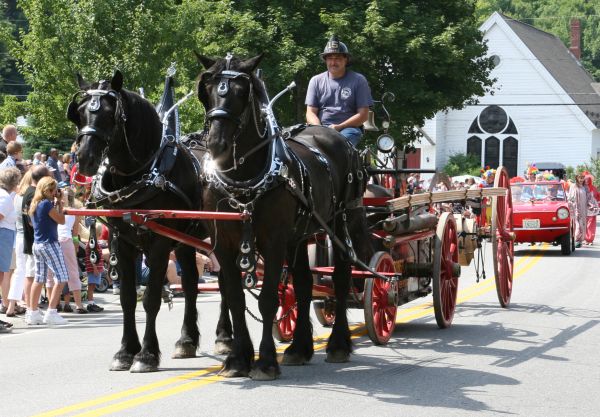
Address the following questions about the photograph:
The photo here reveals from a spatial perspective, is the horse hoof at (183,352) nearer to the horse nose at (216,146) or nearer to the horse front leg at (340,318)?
the horse front leg at (340,318)

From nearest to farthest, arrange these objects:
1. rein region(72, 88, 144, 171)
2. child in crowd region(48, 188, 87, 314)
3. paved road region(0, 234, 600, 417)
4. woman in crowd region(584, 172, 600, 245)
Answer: paved road region(0, 234, 600, 417), rein region(72, 88, 144, 171), child in crowd region(48, 188, 87, 314), woman in crowd region(584, 172, 600, 245)

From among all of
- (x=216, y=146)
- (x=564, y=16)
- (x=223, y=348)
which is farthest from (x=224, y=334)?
(x=564, y=16)

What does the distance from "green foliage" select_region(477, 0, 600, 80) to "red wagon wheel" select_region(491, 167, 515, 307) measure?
314ft

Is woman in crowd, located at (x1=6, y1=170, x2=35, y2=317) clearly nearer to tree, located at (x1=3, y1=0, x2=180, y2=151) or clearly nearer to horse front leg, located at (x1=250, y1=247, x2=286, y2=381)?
horse front leg, located at (x1=250, y1=247, x2=286, y2=381)

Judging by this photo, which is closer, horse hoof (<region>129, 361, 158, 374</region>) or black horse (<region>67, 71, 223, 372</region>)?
black horse (<region>67, 71, 223, 372</region>)

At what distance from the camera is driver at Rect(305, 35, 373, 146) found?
36.8 ft

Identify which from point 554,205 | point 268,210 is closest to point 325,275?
point 268,210

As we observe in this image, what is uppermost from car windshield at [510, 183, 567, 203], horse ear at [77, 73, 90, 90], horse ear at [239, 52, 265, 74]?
horse ear at [239, 52, 265, 74]

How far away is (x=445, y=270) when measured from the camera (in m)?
12.1

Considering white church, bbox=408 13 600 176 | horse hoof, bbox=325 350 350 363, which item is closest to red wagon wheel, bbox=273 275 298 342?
horse hoof, bbox=325 350 350 363

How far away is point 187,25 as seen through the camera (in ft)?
100

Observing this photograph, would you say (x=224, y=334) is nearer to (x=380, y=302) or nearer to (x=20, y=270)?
(x=380, y=302)

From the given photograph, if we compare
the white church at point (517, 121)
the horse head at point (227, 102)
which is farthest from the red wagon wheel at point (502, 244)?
the white church at point (517, 121)

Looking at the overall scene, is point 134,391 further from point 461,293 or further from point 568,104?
point 568,104
